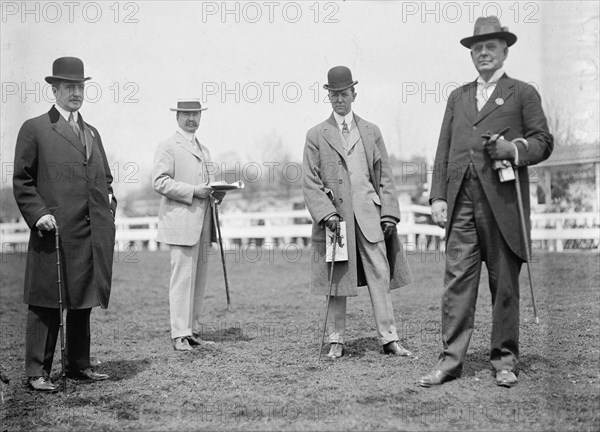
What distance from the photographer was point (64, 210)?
5.79 metres

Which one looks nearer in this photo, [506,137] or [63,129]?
[506,137]

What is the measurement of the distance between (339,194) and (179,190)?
1.63 metres

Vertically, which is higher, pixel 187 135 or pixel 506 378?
pixel 187 135

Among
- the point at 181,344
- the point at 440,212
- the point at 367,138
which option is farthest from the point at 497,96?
the point at 181,344

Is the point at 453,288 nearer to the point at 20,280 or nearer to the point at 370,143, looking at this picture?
the point at 370,143

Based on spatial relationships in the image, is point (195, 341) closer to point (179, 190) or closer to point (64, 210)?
point (179, 190)

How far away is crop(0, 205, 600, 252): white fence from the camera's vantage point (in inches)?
605

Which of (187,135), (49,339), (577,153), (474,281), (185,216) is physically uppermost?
(577,153)

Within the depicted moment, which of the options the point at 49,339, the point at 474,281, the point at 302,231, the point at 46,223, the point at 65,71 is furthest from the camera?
the point at 302,231

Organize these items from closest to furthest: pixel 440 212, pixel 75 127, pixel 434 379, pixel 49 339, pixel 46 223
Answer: pixel 434 379 → pixel 440 212 → pixel 46 223 → pixel 49 339 → pixel 75 127

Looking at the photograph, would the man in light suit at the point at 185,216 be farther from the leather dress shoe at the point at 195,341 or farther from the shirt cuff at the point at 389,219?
the shirt cuff at the point at 389,219

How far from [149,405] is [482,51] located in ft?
10.9

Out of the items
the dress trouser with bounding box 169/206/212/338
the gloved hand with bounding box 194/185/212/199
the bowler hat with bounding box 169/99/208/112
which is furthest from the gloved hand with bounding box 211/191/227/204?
the bowler hat with bounding box 169/99/208/112

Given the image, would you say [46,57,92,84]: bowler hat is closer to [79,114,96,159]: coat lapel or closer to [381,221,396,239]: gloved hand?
[79,114,96,159]: coat lapel
